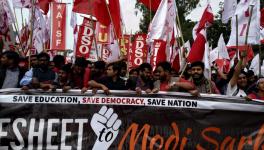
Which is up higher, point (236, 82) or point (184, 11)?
point (184, 11)

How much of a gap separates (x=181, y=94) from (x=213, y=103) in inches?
14.7

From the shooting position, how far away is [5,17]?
991cm

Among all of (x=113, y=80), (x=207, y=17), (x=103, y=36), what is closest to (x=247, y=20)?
(x=113, y=80)

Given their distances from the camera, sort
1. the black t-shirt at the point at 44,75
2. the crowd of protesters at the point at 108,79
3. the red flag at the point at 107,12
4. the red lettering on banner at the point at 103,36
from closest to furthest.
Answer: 1. the crowd of protesters at the point at 108,79
2. the black t-shirt at the point at 44,75
3. the red flag at the point at 107,12
4. the red lettering on banner at the point at 103,36

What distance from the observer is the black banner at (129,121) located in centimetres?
595

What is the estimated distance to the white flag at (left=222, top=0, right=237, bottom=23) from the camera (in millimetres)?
8430

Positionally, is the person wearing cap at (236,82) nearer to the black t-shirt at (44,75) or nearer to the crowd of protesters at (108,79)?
the crowd of protesters at (108,79)

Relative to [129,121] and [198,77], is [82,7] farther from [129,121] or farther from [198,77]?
[129,121]

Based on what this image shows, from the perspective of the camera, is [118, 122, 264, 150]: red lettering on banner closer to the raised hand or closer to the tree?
the raised hand

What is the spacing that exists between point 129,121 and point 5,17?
4.75 metres

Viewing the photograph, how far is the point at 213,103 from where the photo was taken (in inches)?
238

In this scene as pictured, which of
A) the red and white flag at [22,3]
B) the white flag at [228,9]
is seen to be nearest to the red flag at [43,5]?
the red and white flag at [22,3]

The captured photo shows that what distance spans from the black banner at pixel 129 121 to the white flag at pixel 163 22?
4.23 meters

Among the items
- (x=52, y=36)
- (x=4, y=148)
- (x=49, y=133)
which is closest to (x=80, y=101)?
(x=49, y=133)
